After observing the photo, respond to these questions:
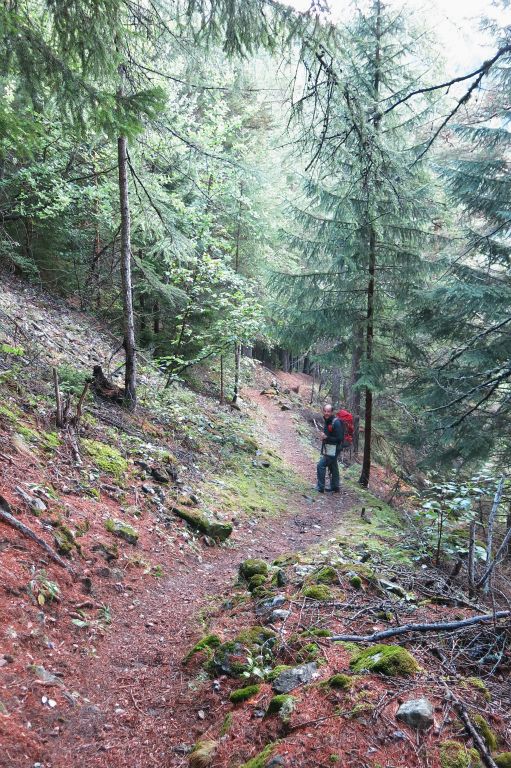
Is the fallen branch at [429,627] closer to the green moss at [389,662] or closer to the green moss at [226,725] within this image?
the green moss at [389,662]

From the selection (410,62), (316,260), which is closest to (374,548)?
(316,260)

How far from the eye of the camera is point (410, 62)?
11.2m

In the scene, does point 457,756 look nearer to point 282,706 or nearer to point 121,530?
point 282,706

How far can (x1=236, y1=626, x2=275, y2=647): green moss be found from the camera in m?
3.81

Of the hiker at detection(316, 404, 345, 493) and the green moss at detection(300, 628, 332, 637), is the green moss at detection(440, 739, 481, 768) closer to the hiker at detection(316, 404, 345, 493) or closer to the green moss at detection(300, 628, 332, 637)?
the green moss at detection(300, 628, 332, 637)

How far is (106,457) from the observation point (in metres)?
6.88

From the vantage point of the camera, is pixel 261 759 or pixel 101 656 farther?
pixel 101 656

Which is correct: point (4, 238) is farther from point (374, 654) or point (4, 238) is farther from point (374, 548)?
point (374, 654)

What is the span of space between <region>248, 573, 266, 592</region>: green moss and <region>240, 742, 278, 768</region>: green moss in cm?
266

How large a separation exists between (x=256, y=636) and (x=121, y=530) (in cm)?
247

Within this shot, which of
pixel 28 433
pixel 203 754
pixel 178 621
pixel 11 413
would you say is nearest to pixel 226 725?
pixel 203 754

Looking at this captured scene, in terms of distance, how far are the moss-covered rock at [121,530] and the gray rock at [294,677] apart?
9.99 ft

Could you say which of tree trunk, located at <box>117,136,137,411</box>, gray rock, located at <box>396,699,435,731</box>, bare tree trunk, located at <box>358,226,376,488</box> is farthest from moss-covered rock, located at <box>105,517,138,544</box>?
bare tree trunk, located at <box>358,226,376,488</box>

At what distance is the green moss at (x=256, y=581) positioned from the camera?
5.16m
